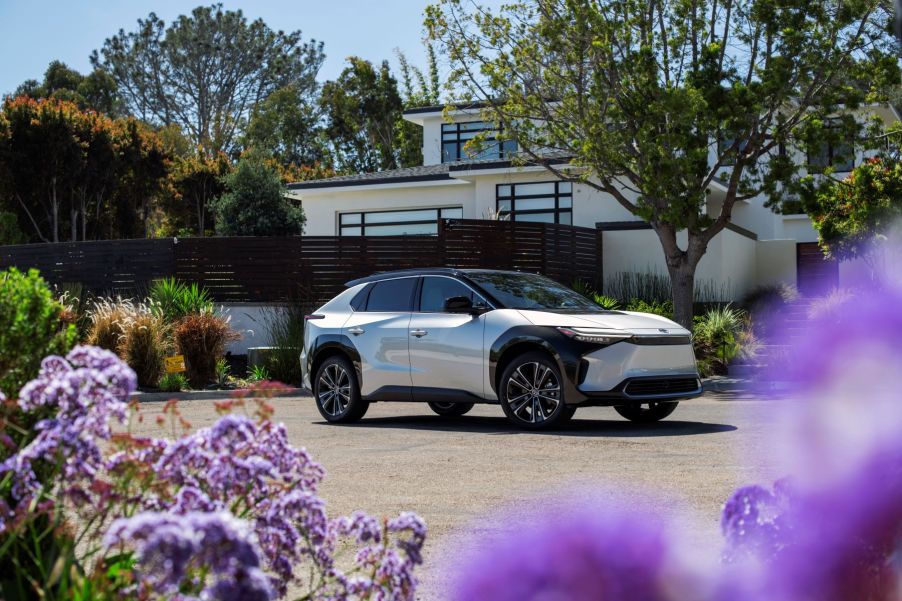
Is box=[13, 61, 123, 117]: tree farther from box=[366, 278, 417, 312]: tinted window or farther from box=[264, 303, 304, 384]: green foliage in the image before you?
box=[366, 278, 417, 312]: tinted window

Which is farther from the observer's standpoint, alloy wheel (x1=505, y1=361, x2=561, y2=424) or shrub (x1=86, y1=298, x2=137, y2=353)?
shrub (x1=86, y1=298, x2=137, y2=353)

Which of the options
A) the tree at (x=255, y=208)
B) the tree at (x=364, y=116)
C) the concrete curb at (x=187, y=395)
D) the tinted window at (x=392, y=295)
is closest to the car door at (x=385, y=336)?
the tinted window at (x=392, y=295)

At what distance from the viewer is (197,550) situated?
1.62 metres

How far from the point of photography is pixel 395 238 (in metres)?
23.9

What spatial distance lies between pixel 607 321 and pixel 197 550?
9.95m

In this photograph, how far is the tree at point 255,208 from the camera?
35.8 m

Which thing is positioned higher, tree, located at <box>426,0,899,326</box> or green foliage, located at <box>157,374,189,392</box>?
tree, located at <box>426,0,899,326</box>

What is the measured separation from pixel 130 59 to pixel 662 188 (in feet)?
199

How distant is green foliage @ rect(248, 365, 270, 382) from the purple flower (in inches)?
733

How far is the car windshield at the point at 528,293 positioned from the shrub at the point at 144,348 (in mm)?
8109

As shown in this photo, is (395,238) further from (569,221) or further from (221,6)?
(221,6)

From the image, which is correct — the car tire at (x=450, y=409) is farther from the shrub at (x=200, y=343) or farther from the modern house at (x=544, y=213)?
the modern house at (x=544, y=213)

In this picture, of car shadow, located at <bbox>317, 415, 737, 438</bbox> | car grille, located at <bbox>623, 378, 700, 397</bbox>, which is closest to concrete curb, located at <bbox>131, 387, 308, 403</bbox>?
car shadow, located at <bbox>317, 415, 737, 438</bbox>

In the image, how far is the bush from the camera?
3520 millimetres
